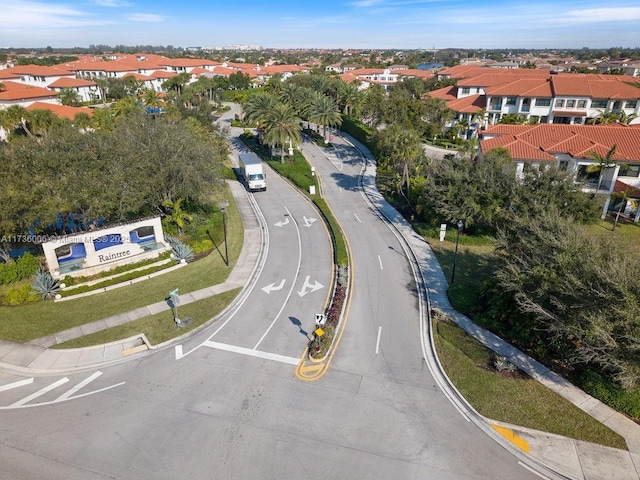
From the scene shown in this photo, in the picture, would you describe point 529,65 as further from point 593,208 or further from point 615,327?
point 615,327

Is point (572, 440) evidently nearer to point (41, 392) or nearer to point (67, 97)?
point (41, 392)

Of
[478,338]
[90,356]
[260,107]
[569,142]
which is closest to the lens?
[90,356]

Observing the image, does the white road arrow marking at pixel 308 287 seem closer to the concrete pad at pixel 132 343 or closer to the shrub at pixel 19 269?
the concrete pad at pixel 132 343

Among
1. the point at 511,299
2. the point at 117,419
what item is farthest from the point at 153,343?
the point at 511,299

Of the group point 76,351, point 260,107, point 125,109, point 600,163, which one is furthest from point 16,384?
point 125,109

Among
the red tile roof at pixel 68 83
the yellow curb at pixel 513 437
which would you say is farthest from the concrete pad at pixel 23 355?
the red tile roof at pixel 68 83
